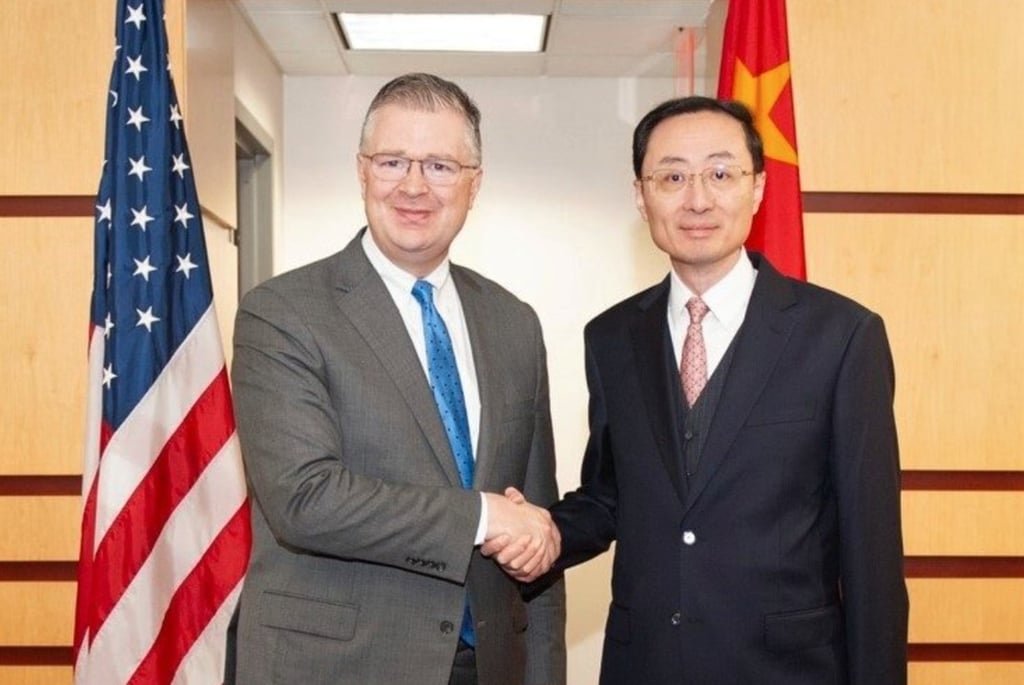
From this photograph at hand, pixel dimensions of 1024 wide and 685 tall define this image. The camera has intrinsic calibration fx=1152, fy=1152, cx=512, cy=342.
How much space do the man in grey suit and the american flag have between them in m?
0.87

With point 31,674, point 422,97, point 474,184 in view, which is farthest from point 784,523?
point 31,674

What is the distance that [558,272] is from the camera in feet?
19.5

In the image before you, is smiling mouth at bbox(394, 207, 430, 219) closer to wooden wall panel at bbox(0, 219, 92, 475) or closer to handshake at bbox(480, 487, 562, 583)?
handshake at bbox(480, 487, 562, 583)

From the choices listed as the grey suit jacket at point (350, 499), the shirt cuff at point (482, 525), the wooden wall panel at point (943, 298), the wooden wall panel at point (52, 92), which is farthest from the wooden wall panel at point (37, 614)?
the wooden wall panel at point (943, 298)

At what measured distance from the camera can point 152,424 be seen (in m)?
2.89

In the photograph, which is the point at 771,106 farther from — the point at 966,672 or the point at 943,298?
the point at 966,672

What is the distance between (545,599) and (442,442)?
1.76ft

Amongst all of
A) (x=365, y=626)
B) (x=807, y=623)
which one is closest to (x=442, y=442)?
(x=365, y=626)

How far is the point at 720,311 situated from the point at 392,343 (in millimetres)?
621

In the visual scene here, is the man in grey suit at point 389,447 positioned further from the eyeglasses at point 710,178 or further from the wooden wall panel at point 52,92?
the wooden wall panel at point 52,92

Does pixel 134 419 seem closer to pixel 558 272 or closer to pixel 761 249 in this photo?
pixel 761 249

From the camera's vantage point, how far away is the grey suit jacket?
6.39 ft

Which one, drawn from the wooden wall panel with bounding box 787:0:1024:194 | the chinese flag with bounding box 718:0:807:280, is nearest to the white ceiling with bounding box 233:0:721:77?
the wooden wall panel with bounding box 787:0:1024:194

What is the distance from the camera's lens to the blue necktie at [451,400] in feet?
6.89
